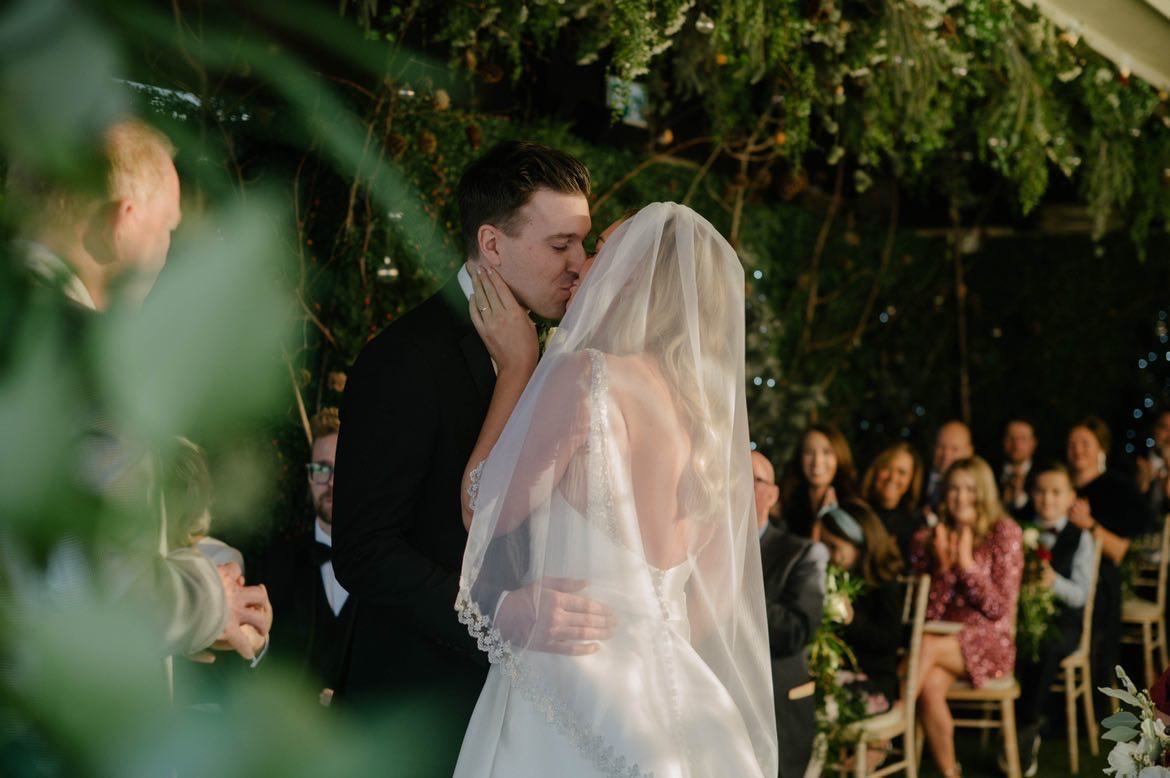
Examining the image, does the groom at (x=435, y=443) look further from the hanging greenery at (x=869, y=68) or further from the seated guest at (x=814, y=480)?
the seated guest at (x=814, y=480)

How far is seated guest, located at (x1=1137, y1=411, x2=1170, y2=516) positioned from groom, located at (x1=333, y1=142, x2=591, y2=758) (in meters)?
5.62

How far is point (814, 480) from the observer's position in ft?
17.4

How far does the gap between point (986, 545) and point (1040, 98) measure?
1.99m

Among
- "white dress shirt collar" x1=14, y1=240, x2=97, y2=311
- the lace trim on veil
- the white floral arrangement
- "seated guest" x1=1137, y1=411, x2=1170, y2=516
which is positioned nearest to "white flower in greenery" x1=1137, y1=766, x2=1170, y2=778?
the white floral arrangement

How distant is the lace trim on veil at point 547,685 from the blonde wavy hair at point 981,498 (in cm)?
359

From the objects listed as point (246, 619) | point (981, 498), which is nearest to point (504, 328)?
point (246, 619)

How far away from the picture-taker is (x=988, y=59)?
512 cm

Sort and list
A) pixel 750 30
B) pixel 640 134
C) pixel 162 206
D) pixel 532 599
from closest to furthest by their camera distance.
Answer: pixel 162 206
pixel 532 599
pixel 750 30
pixel 640 134

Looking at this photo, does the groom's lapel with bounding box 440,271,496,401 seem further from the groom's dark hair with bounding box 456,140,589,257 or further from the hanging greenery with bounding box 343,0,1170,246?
the hanging greenery with bounding box 343,0,1170,246

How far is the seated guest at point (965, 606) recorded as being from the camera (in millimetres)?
4980

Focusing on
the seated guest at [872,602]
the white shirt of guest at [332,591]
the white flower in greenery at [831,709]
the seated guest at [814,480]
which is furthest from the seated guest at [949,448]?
the white shirt of guest at [332,591]

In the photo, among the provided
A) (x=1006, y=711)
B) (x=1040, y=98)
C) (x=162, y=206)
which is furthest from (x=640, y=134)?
(x=162, y=206)

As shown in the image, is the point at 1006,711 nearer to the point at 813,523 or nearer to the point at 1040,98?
the point at 813,523

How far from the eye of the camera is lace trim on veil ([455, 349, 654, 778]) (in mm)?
1875
